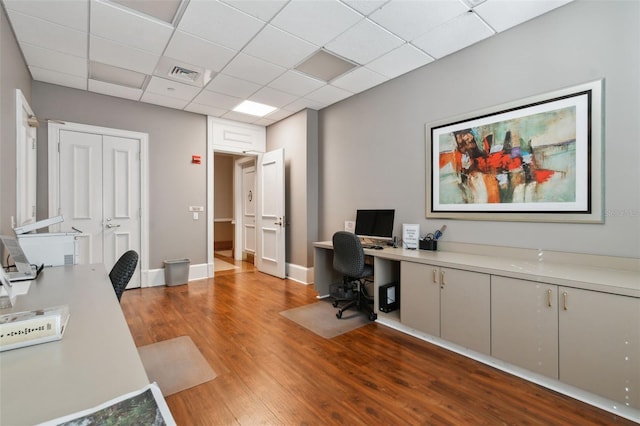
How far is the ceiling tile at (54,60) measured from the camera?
315cm

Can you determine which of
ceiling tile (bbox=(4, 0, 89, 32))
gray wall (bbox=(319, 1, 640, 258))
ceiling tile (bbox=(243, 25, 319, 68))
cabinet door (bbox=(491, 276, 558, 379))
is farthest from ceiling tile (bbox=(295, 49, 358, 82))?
cabinet door (bbox=(491, 276, 558, 379))

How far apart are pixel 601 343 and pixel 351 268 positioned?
6.58ft

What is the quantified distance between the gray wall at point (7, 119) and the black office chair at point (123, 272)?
115cm

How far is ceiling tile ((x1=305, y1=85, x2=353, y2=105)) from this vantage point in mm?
4145

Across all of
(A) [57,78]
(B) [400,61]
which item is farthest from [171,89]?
(B) [400,61]

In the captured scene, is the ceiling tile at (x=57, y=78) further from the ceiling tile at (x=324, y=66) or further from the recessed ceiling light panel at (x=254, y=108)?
the ceiling tile at (x=324, y=66)

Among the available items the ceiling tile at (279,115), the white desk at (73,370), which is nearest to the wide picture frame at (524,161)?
the ceiling tile at (279,115)

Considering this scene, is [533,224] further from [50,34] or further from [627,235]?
[50,34]

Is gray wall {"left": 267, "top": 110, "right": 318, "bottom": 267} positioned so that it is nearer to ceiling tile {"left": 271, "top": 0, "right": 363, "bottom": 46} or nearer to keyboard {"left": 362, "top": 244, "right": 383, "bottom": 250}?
keyboard {"left": 362, "top": 244, "right": 383, "bottom": 250}

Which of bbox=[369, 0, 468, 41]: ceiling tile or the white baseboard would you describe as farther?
the white baseboard

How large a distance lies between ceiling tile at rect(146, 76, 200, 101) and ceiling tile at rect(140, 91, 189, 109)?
0.13 metres

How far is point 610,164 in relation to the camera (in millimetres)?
2215

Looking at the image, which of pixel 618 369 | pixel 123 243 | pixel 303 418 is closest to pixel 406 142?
pixel 618 369

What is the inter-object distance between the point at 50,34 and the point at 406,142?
3748 mm
